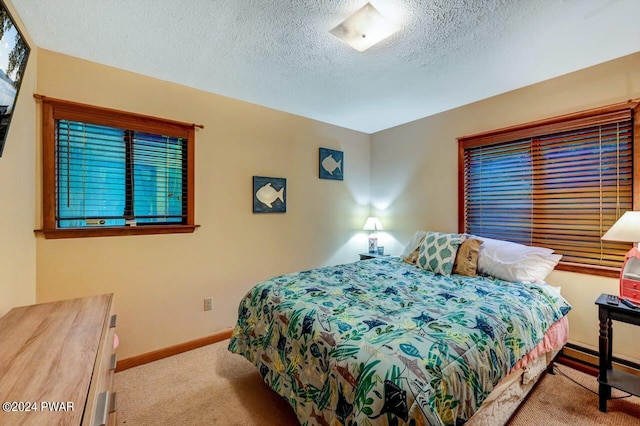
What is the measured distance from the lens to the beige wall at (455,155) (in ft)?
7.09

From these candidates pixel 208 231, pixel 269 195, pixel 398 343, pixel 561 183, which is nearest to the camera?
pixel 398 343

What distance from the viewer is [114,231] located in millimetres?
2268

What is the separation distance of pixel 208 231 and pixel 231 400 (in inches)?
57.8

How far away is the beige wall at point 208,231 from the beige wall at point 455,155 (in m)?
0.59

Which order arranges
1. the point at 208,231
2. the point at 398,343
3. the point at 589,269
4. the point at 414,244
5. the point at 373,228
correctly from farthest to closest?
the point at 373,228
the point at 414,244
the point at 208,231
the point at 589,269
the point at 398,343

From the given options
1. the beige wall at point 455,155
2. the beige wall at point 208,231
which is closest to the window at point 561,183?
the beige wall at point 455,155

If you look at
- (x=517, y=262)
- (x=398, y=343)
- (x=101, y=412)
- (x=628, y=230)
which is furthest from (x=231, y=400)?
(x=628, y=230)

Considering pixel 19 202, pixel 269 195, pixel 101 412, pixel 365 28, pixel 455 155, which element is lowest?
pixel 101 412

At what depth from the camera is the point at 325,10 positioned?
161cm

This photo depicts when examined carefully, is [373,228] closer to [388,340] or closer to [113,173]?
[388,340]

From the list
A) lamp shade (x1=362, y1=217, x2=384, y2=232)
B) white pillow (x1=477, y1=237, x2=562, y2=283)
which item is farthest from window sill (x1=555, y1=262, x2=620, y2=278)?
lamp shade (x1=362, y1=217, x2=384, y2=232)

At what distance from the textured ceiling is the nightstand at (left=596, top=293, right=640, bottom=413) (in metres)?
1.79

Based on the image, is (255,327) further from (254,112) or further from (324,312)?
(254,112)

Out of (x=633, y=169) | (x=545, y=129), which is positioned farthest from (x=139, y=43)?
(x=633, y=169)
